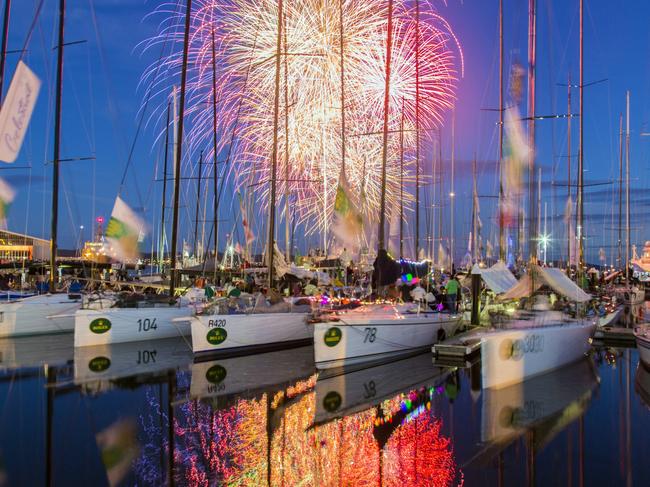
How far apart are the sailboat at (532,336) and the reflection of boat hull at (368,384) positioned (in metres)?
1.77

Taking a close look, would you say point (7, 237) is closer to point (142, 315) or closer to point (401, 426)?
point (142, 315)

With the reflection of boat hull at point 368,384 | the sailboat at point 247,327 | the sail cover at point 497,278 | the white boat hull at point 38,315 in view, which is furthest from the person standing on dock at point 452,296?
the white boat hull at point 38,315

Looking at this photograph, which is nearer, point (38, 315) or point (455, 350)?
point (455, 350)

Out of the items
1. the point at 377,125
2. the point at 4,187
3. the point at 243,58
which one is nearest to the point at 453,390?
the point at 4,187

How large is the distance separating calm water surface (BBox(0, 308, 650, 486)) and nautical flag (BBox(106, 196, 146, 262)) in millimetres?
7578

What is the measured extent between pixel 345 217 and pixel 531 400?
38.5ft

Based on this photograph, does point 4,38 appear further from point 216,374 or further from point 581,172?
point 581,172

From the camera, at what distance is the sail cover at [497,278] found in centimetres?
2252

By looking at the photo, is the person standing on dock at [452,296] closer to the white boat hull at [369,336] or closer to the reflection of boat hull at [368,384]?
the white boat hull at [369,336]

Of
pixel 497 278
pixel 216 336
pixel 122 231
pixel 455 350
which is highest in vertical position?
pixel 122 231

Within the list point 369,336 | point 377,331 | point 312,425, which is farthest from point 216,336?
point 312,425

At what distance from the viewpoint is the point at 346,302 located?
22.4 metres

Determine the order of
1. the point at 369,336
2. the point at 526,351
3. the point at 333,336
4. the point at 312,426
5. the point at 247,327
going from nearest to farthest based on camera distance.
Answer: the point at 312,426 → the point at 526,351 → the point at 333,336 → the point at 369,336 → the point at 247,327

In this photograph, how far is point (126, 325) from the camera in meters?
22.3
